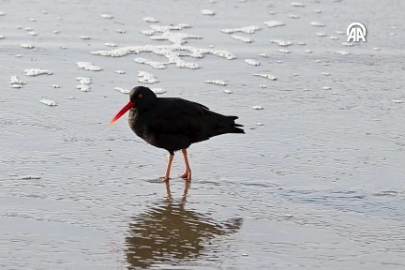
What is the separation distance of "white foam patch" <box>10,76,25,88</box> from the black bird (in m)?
A: 2.07

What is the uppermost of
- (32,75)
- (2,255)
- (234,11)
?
(234,11)

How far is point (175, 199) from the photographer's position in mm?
6281

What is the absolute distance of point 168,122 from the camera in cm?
680

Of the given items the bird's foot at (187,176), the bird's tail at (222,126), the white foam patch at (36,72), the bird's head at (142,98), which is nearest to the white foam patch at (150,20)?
the white foam patch at (36,72)

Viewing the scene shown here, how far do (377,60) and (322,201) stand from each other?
413 cm

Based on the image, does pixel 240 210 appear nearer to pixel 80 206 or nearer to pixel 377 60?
pixel 80 206

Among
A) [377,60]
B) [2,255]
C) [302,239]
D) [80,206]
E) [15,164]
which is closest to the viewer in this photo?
[2,255]

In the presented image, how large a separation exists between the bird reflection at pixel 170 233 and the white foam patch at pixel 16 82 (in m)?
2.90

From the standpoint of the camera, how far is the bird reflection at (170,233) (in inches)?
205

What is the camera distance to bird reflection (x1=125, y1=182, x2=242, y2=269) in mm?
5215

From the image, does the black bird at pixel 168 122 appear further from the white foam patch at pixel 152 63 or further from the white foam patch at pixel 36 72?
the white foam patch at pixel 152 63

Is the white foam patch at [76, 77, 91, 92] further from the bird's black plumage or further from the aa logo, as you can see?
the aa logo

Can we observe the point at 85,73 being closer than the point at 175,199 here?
No

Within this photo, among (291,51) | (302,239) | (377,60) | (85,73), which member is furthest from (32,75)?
(302,239)
